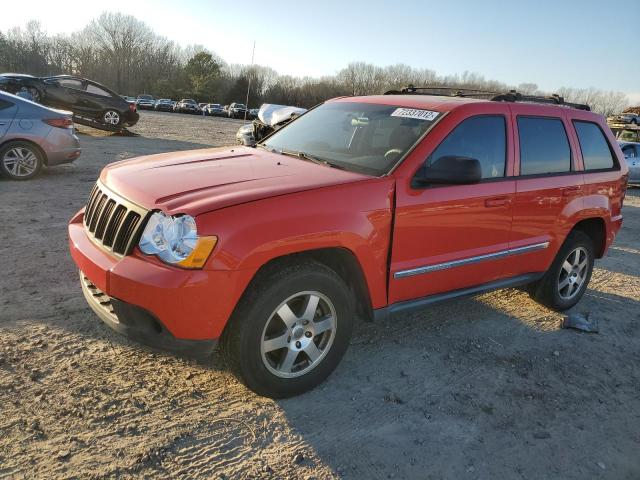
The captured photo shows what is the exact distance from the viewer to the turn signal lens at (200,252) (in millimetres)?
2500

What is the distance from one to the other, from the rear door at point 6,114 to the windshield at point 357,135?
19.0 feet

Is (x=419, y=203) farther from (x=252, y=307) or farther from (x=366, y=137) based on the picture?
(x=252, y=307)

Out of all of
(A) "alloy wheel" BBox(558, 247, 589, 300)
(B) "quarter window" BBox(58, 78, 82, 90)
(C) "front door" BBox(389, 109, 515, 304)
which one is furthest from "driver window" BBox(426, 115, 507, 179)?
(B) "quarter window" BBox(58, 78, 82, 90)

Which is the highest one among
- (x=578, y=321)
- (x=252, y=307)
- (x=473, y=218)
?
(x=473, y=218)

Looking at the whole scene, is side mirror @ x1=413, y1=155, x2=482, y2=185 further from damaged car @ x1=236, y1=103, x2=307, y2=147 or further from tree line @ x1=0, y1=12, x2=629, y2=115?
tree line @ x1=0, y1=12, x2=629, y2=115

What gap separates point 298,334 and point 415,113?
1896 mm

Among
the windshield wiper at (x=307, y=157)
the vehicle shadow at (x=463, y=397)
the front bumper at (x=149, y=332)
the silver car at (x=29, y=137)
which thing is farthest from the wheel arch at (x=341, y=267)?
the silver car at (x=29, y=137)

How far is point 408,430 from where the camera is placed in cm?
287

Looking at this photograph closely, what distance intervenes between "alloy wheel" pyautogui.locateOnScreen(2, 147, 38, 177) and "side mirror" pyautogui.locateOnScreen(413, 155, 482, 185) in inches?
292

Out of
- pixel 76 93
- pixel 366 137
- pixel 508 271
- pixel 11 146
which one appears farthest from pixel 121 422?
pixel 76 93

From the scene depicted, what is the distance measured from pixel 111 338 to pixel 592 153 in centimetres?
454

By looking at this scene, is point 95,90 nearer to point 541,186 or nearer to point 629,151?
point 541,186

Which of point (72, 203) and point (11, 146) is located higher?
point (11, 146)

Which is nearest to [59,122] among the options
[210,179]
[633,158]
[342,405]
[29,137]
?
[29,137]
